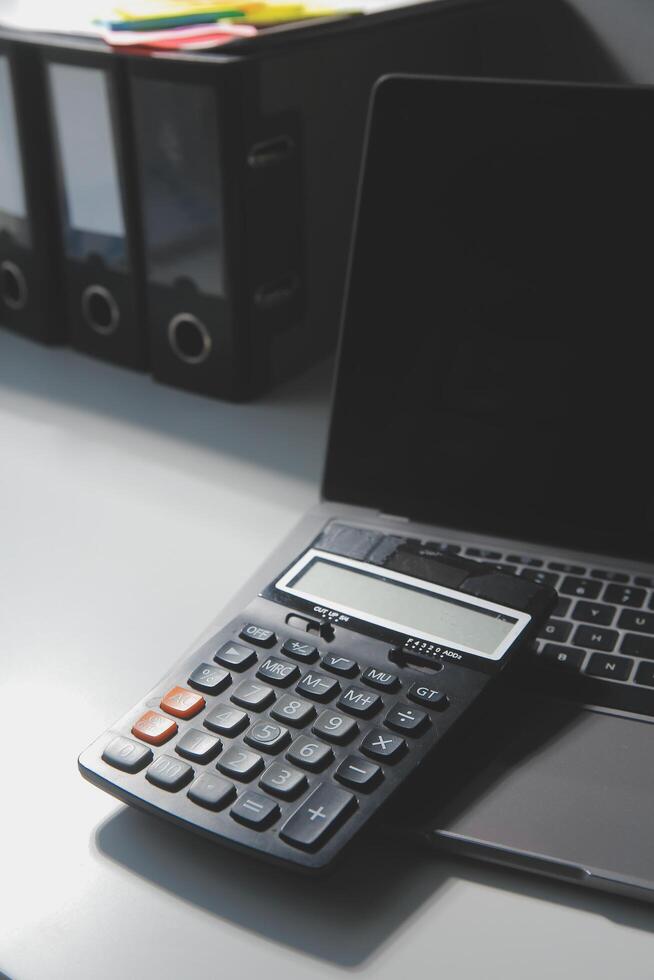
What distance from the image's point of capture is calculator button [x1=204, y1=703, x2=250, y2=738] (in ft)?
1.29

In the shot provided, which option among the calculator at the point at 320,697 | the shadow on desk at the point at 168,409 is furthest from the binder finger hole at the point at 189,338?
the calculator at the point at 320,697

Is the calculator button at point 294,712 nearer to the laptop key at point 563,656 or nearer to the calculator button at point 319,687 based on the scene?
the calculator button at point 319,687

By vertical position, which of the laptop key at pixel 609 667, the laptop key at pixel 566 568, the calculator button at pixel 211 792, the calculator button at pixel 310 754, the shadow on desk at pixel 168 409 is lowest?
the shadow on desk at pixel 168 409

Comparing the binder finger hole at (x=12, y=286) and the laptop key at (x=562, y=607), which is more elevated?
the binder finger hole at (x=12, y=286)

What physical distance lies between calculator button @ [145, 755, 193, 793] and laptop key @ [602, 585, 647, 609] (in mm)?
205

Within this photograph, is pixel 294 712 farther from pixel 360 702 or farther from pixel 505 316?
pixel 505 316

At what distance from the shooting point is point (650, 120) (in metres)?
0.49

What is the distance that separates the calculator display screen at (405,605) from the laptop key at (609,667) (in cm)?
4

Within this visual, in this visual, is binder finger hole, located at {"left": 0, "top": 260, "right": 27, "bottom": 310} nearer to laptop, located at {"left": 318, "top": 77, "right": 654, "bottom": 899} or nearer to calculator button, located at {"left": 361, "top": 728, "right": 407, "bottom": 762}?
laptop, located at {"left": 318, "top": 77, "right": 654, "bottom": 899}

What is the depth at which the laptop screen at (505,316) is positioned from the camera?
1.66 feet

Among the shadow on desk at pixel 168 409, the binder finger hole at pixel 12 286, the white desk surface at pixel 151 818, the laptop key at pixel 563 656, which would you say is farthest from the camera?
the binder finger hole at pixel 12 286

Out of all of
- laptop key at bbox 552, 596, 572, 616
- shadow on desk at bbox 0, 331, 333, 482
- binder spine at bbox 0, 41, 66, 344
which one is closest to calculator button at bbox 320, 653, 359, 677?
laptop key at bbox 552, 596, 572, 616

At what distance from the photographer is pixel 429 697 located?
15.8 inches

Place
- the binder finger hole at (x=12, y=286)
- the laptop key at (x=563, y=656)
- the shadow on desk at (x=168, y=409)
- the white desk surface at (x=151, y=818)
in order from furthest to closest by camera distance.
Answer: the binder finger hole at (x=12, y=286)
the shadow on desk at (x=168, y=409)
the laptop key at (x=563, y=656)
the white desk surface at (x=151, y=818)
